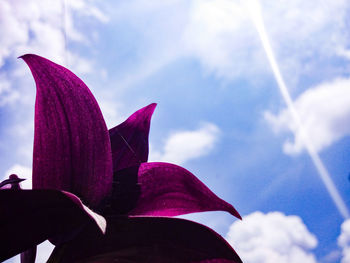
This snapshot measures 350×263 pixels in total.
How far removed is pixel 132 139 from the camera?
0.38m

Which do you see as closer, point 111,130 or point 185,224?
point 185,224

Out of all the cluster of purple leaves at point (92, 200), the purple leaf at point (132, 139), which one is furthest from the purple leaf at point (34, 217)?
the purple leaf at point (132, 139)

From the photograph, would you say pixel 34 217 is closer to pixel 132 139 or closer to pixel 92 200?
pixel 92 200

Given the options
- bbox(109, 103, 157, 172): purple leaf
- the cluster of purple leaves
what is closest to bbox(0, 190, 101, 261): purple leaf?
the cluster of purple leaves

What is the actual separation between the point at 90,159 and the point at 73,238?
0.20ft

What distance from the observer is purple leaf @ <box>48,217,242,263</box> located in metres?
0.26

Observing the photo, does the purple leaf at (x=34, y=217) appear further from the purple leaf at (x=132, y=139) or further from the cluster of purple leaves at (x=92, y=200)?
the purple leaf at (x=132, y=139)

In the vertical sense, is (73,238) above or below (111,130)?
below

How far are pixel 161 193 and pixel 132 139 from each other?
0.09 meters

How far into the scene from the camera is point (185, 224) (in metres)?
0.26

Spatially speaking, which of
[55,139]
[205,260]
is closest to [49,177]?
[55,139]

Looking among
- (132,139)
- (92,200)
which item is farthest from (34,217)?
(132,139)

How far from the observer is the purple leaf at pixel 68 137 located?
0.27 meters

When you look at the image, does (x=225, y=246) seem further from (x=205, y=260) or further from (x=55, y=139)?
(x=55, y=139)
